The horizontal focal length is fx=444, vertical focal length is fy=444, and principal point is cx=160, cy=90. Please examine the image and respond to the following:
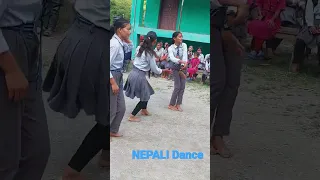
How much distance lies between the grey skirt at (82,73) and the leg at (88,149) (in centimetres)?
7

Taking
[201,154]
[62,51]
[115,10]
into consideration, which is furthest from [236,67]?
[62,51]

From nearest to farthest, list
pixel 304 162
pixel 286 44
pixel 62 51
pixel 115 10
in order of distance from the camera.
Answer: pixel 115 10, pixel 62 51, pixel 286 44, pixel 304 162

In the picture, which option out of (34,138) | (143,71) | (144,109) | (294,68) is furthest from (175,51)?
(34,138)

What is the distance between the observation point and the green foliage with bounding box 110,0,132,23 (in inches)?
61.0

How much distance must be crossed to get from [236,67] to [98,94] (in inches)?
22.3

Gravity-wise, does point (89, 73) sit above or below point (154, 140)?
above

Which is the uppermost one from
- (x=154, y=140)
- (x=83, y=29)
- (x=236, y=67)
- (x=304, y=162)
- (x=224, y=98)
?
(x=83, y=29)

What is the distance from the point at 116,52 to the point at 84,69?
0.15m

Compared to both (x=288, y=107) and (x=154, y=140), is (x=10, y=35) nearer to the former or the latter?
(x=154, y=140)

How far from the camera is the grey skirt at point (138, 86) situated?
158 centimetres

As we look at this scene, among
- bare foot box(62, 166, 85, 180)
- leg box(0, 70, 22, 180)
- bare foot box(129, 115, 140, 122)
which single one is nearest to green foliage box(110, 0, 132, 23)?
bare foot box(129, 115, 140, 122)

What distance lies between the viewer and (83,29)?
1.61 m

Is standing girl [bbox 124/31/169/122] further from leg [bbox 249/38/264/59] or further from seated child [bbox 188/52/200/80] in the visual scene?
leg [bbox 249/38/264/59]

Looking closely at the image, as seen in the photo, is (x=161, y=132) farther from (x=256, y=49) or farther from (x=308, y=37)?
(x=308, y=37)
